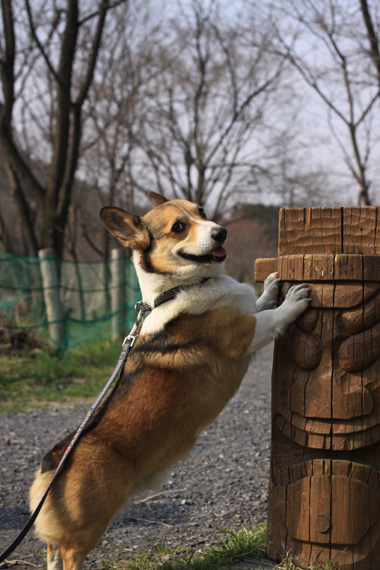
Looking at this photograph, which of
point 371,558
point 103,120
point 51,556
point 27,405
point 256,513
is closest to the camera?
point 371,558

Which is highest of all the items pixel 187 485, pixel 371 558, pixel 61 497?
pixel 61 497

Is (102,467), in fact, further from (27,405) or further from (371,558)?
(27,405)

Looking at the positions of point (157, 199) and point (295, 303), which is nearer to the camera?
point (295, 303)

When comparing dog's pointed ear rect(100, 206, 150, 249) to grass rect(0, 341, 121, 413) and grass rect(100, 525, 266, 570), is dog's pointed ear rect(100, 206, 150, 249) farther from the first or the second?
grass rect(0, 341, 121, 413)

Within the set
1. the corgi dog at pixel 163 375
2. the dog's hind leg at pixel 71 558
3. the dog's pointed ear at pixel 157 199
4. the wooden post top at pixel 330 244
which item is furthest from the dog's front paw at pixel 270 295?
the dog's hind leg at pixel 71 558

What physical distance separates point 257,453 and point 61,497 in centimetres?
309

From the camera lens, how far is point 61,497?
9.02 feet

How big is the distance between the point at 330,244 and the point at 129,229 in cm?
115

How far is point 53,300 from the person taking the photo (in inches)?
392

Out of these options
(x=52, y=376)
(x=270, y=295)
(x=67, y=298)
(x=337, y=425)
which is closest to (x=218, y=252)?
(x=270, y=295)

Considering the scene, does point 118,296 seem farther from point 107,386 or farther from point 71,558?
point 71,558

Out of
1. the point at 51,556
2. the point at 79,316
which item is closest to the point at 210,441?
the point at 51,556

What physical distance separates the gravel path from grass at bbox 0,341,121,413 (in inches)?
33.7

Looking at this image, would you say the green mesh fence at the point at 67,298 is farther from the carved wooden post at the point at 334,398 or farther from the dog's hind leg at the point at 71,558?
the carved wooden post at the point at 334,398
